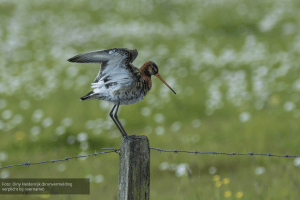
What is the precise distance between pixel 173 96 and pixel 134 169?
7338 mm

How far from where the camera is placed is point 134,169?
328cm

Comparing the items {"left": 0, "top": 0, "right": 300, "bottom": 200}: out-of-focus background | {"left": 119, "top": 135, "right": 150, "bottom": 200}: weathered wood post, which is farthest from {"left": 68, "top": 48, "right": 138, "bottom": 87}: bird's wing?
{"left": 0, "top": 0, "right": 300, "bottom": 200}: out-of-focus background

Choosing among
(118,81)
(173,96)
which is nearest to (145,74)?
(118,81)

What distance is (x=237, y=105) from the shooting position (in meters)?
9.82

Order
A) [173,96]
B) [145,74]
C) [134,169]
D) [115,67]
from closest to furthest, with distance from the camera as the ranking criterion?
[134,169] → [115,67] → [145,74] → [173,96]

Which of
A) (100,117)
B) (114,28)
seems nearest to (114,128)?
(100,117)

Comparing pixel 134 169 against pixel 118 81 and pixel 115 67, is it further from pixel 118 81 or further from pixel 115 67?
pixel 115 67

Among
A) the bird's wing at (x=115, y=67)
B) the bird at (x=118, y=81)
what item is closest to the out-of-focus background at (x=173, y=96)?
the bird at (x=118, y=81)

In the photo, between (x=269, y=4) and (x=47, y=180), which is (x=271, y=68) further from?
(x=47, y=180)

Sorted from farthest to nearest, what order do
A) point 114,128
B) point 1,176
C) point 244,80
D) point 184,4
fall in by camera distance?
point 184,4 → point 244,80 → point 114,128 → point 1,176

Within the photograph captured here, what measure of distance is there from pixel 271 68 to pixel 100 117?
6.16 meters

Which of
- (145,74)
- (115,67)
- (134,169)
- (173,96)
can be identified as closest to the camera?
(134,169)

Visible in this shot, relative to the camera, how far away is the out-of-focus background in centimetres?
699

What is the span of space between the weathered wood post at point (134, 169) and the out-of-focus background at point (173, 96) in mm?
929
